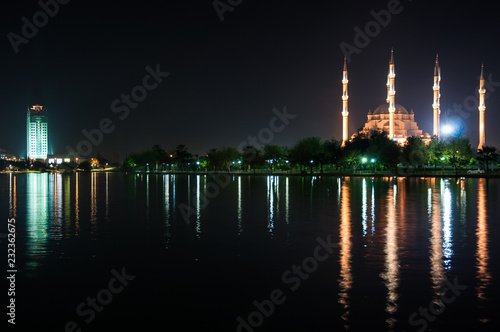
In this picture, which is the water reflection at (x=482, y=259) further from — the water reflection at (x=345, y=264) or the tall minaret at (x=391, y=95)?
the tall minaret at (x=391, y=95)

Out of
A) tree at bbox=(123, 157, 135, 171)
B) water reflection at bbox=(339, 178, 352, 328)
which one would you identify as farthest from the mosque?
water reflection at bbox=(339, 178, 352, 328)

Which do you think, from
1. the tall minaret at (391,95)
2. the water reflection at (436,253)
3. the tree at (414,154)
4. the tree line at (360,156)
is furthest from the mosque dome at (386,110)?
the water reflection at (436,253)

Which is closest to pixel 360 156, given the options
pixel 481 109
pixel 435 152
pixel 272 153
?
pixel 435 152

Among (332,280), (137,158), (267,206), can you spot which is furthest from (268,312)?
(137,158)

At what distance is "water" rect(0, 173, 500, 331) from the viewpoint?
8398 mm

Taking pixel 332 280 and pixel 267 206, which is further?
pixel 267 206

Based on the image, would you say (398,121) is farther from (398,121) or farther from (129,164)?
(129,164)

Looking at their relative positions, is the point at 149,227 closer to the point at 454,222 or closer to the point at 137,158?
the point at 454,222

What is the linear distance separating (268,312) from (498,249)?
8127 mm

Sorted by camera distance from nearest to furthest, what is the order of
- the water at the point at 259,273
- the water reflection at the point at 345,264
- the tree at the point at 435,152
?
the water at the point at 259,273
the water reflection at the point at 345,264
the tree at the point at 435,152

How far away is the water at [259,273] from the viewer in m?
8.40

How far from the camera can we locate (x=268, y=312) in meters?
8.77

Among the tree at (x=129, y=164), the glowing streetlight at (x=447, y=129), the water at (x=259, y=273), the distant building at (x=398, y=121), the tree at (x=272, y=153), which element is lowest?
the water at (x=259, y=273)

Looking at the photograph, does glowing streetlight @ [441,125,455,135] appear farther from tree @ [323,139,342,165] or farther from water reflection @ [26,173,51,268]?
water reflection @ [26,173,51,268]
